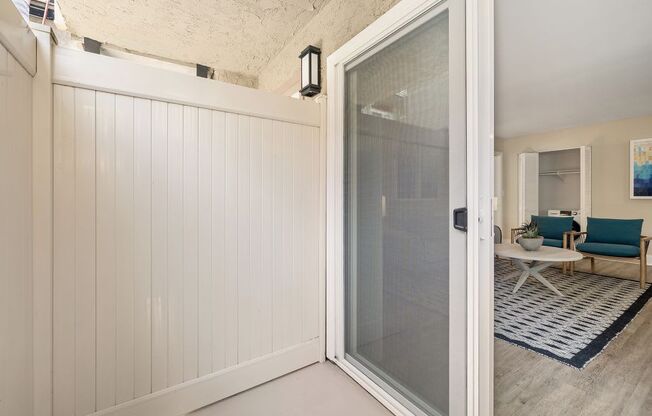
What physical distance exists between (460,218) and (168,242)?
137 cm

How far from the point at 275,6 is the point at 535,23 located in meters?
2.09

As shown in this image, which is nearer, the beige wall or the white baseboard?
the white baseboard

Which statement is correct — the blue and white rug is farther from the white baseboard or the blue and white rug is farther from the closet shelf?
the closet shelf

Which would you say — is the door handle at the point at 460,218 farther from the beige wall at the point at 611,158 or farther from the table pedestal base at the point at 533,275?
the beige wall at the point at 611,158

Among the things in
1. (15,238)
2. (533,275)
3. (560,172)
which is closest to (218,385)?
(15,238)

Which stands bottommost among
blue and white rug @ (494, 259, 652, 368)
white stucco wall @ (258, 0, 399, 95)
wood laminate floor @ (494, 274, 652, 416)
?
wood laminate floor @ (494, 274, 652, 416)

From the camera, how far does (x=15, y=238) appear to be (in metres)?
1.02

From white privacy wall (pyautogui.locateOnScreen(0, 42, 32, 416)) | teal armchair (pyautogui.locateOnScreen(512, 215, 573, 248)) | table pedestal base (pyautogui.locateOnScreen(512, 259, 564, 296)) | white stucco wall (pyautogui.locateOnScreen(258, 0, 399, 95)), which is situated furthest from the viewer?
teal armchair (pyautogui.locateOnScreen(512, 215, 573, 248))

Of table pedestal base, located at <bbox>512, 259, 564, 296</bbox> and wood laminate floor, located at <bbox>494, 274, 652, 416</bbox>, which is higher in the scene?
table pedestal base, located at <bbox>512, 259, 564, 296</bbox>

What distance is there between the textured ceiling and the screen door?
0.93 metres

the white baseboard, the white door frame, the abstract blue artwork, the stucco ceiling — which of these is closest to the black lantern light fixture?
the white door frame

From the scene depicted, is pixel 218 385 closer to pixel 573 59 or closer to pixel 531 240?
pixel 531 240

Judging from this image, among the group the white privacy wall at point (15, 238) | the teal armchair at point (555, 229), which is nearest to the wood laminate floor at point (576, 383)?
the white privacy wall at point (15, 238)

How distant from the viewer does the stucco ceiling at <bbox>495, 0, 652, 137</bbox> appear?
7.36 feet
